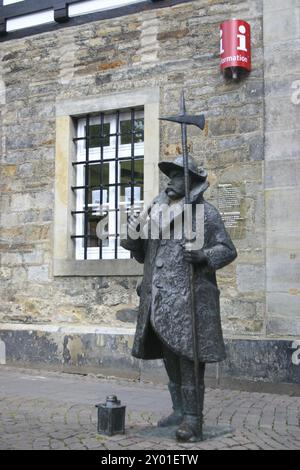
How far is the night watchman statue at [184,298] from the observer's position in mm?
4414

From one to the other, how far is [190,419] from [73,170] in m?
5.04

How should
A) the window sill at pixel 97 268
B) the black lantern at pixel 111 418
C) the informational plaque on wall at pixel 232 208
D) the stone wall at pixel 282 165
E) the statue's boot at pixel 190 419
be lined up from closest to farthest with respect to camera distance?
the statue's boot at pixel 190 419 < the black lantern at pixel 111 418 < the stone wall at pixel 282 165 < the informational plaque on wall at pixel 232 208 < the window sill at pixel 97 268

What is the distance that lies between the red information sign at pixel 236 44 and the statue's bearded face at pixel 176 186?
3.25 m

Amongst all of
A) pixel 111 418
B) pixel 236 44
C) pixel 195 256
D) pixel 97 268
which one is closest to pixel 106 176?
pixel 97 268

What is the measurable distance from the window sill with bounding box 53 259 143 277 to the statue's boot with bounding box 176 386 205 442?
3629 millimetres

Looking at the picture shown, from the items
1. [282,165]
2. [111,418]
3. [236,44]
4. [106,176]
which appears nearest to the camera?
[111,418]

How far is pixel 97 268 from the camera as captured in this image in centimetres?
830

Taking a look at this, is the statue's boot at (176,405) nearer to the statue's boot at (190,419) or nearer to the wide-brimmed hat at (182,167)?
the statue's boot at (190,419)

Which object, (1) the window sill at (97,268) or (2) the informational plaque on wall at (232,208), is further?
(1) the window sill at (97,268)

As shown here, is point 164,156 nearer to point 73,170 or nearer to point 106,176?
point 106,176

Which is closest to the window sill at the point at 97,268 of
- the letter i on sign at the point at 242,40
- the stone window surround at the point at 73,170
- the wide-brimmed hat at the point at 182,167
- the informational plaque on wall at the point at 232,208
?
the stone window surround at the point at 73,170

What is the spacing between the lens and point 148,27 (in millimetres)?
8336

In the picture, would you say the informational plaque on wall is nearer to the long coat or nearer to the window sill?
the window sill

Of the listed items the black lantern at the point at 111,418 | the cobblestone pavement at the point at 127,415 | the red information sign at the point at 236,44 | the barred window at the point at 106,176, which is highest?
the red information sign at the point at 236,44
